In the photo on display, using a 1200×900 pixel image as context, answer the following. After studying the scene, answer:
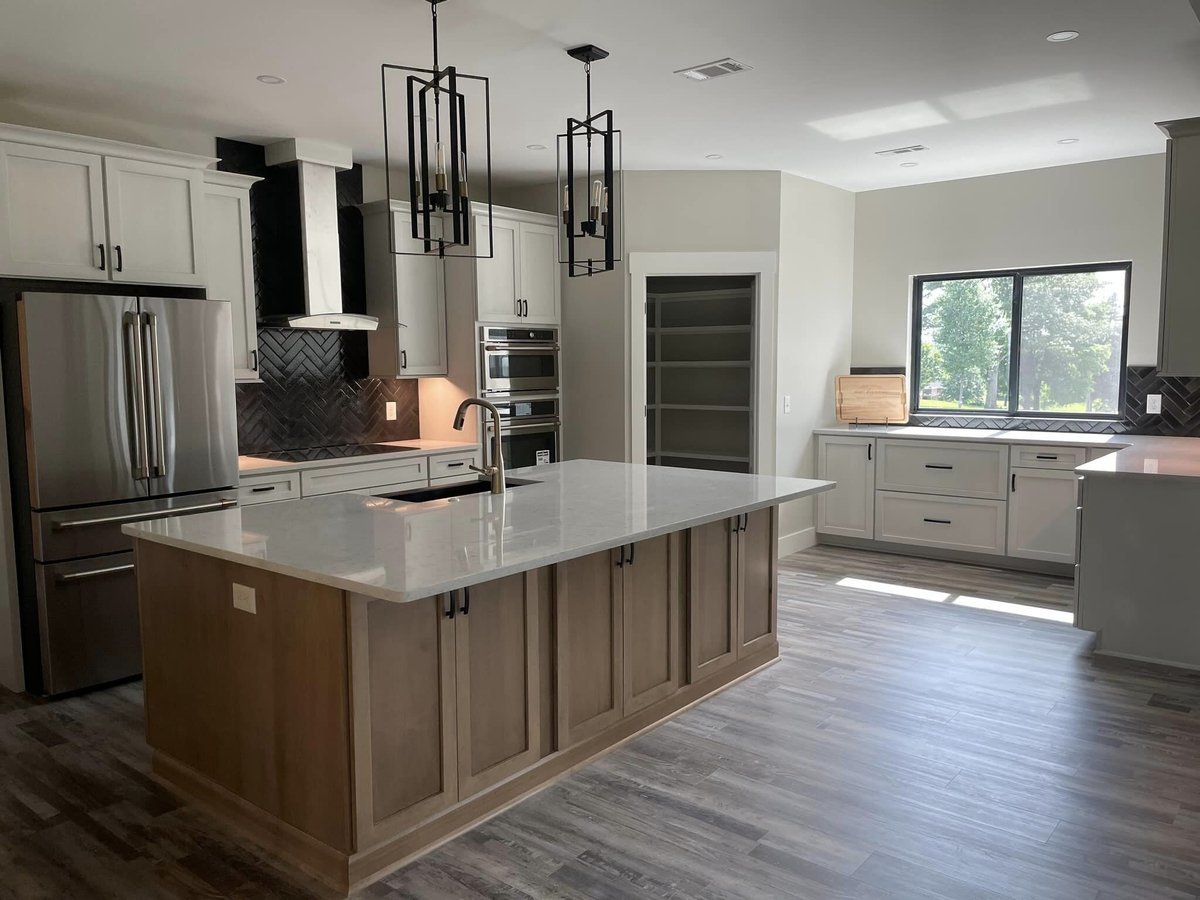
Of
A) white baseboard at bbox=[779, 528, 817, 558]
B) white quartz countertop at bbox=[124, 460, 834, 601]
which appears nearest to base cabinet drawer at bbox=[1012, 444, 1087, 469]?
white baseboard at bbox=[779, 528, 817, 558]

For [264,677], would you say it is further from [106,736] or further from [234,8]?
[234,8]

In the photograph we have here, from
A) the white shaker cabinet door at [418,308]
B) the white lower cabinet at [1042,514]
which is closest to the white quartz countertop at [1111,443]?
the white lower cabinet at [1042,514]

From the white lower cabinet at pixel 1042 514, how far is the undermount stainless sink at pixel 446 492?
355 cm

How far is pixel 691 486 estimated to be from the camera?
3.56 meters

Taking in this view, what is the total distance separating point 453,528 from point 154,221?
2472 millimetres

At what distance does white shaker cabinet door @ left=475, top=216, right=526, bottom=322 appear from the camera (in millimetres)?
5398

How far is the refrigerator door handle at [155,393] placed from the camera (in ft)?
12.5

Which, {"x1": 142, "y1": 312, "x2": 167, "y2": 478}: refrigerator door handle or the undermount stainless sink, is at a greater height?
{"x1": 142, "y1": 312, "x2": 167, "y2": 478}: refrigerator door handle

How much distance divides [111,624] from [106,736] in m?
0.67

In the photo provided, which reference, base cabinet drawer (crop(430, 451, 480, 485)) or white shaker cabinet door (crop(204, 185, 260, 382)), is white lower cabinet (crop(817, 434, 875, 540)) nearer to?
base cabinet drawer (crop(430, 451, 480, 485))

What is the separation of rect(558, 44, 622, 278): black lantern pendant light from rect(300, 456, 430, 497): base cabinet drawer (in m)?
1.50

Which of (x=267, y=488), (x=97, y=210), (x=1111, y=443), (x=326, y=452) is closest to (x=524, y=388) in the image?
(x=326, y=452)

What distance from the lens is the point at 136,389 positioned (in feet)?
12.4

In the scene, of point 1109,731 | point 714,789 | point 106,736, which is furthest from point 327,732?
point 1109,731
